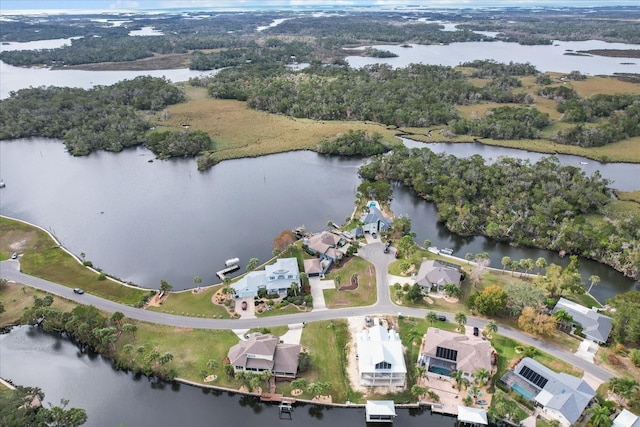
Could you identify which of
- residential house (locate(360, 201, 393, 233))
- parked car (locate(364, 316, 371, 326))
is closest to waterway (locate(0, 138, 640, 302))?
residential house (locate(360, 201, 393, 233))

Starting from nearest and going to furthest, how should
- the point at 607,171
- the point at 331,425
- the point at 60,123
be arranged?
1. the point at 331,425
2. the point at 607,171
3. the point at 60,123

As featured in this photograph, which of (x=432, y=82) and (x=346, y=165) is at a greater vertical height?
(x=432, y=82)

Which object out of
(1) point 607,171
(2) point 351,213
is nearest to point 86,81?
(2) point 351,213

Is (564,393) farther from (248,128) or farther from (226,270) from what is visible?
(248,128)

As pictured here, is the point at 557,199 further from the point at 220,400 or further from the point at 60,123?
the point at 60,123

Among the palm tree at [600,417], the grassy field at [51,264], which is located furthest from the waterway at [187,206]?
the palm tree at [600,417]

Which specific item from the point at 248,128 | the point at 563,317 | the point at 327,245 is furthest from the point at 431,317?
the point at 248,128

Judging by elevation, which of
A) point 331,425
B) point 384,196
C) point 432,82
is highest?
point 432,82
